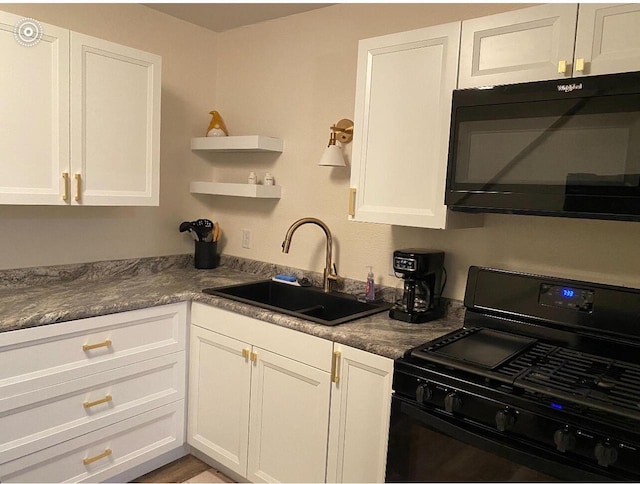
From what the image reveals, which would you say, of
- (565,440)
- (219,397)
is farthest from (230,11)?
(565,440)

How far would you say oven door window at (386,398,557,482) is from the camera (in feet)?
4.41

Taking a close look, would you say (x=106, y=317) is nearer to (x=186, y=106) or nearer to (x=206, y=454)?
(x=206, y=454)

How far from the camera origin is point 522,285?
184 centimetres

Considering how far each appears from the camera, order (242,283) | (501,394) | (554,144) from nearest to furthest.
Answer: (501,394) < (554,144) < (242,283)

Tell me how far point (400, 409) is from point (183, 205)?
2.01 m

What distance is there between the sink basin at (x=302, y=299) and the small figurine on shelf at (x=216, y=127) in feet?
3.18

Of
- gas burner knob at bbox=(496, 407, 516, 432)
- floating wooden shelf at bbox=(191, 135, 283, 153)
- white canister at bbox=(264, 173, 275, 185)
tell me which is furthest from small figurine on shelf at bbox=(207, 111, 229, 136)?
gas burner knob at bbox=(496, 407, 516, 432)

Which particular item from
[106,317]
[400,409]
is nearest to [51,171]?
[106,317]

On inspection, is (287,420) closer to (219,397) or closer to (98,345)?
(219,397)

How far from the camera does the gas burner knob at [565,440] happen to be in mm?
1236

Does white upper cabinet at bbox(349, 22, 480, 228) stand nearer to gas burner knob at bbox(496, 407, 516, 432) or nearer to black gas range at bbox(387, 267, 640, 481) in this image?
black gas range at bbox(387, 267, 640, 481)

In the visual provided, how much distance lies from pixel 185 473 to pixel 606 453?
1.94 m

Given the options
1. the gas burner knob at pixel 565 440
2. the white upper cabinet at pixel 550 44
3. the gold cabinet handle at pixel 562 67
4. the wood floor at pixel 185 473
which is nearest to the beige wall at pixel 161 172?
the wood floor at pixel 185 473

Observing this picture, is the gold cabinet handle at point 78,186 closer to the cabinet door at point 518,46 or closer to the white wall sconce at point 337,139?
the white wall sconce at point 337,139
